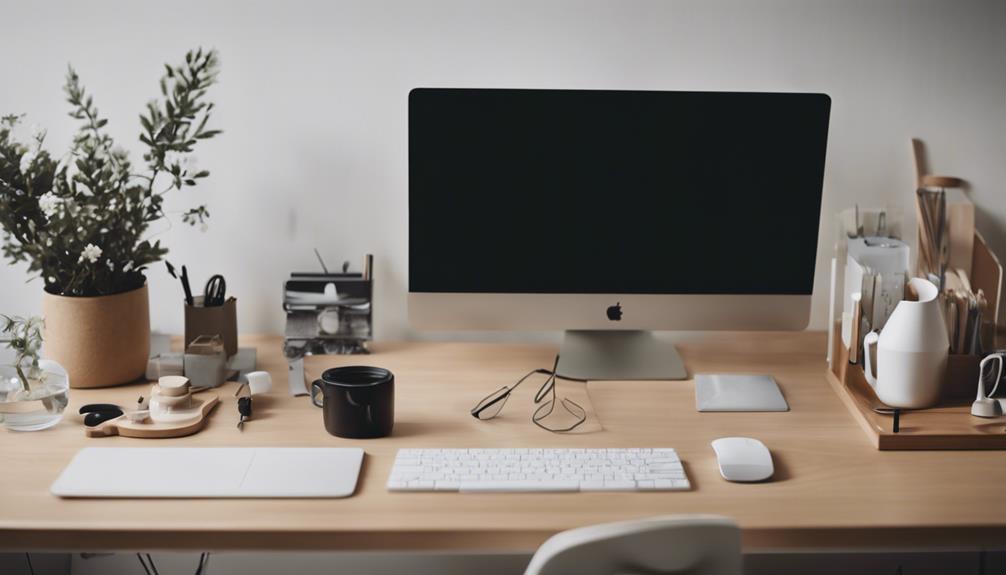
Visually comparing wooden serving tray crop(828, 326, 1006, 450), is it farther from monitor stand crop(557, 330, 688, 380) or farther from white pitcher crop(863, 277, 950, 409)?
monitor stand crop(557, 330, 688, 380)

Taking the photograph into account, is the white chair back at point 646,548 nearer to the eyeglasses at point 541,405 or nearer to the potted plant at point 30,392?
the eyeglasses at point 541,405

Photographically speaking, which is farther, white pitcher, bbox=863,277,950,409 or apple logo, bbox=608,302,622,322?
apple logo, bbox=608,302,622,322

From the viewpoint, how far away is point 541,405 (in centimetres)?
153

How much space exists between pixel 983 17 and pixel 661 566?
55.2 inches

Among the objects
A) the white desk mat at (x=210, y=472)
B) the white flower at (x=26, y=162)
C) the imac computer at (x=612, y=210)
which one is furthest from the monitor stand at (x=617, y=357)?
the white flower at (x=26, y=162)

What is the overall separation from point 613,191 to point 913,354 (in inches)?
21.6

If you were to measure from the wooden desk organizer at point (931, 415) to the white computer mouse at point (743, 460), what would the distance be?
21cm

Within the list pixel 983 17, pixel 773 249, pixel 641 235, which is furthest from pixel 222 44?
pixel 983 17

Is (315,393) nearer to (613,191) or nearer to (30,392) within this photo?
(30,392)

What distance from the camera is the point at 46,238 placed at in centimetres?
151

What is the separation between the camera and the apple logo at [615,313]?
1639mm

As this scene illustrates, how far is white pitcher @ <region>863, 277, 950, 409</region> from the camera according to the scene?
1.43 meters

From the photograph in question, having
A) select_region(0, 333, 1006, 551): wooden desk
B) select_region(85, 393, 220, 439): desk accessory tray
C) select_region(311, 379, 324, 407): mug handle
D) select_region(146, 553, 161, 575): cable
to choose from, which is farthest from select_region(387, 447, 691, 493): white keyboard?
select_region(146, 553, 161, 575): cable

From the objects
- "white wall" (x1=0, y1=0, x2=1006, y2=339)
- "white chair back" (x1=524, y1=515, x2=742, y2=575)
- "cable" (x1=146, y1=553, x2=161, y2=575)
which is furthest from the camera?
"cable" (x1=146, y1=553, x2=161, y2=575)
